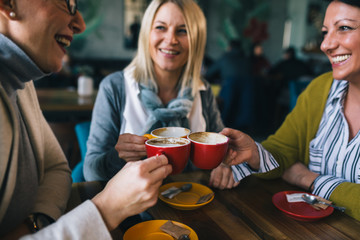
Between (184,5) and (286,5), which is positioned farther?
(286,5)

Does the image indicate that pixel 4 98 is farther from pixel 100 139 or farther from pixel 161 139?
pixel 100 139

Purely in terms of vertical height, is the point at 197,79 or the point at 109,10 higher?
the point at 109,10

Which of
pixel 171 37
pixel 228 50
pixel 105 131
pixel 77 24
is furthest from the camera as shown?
pixel 228 50

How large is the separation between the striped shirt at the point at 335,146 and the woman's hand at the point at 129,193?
709 mm

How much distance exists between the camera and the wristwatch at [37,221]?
75 cm

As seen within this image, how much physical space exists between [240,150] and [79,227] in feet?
2.23

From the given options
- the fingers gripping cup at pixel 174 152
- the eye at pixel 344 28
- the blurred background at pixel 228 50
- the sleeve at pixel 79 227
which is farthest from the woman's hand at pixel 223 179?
the blurred background at pixel 228 50

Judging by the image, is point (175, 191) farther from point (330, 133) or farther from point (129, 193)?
point (330, 133)

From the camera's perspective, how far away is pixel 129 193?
26.6 inches

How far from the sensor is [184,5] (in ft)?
4.94

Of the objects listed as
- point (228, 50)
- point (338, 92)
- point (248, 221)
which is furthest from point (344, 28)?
point (228, 50)

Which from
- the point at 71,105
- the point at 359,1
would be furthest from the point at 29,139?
the point at 71,105

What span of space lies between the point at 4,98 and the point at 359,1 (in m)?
1.22

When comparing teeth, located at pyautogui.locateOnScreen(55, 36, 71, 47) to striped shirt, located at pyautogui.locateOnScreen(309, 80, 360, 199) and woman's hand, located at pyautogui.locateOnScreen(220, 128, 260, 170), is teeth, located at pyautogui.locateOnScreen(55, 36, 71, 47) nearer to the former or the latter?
woman's hand, located at pyautogui.locateOnScreen(220, 128, 260, 170)
